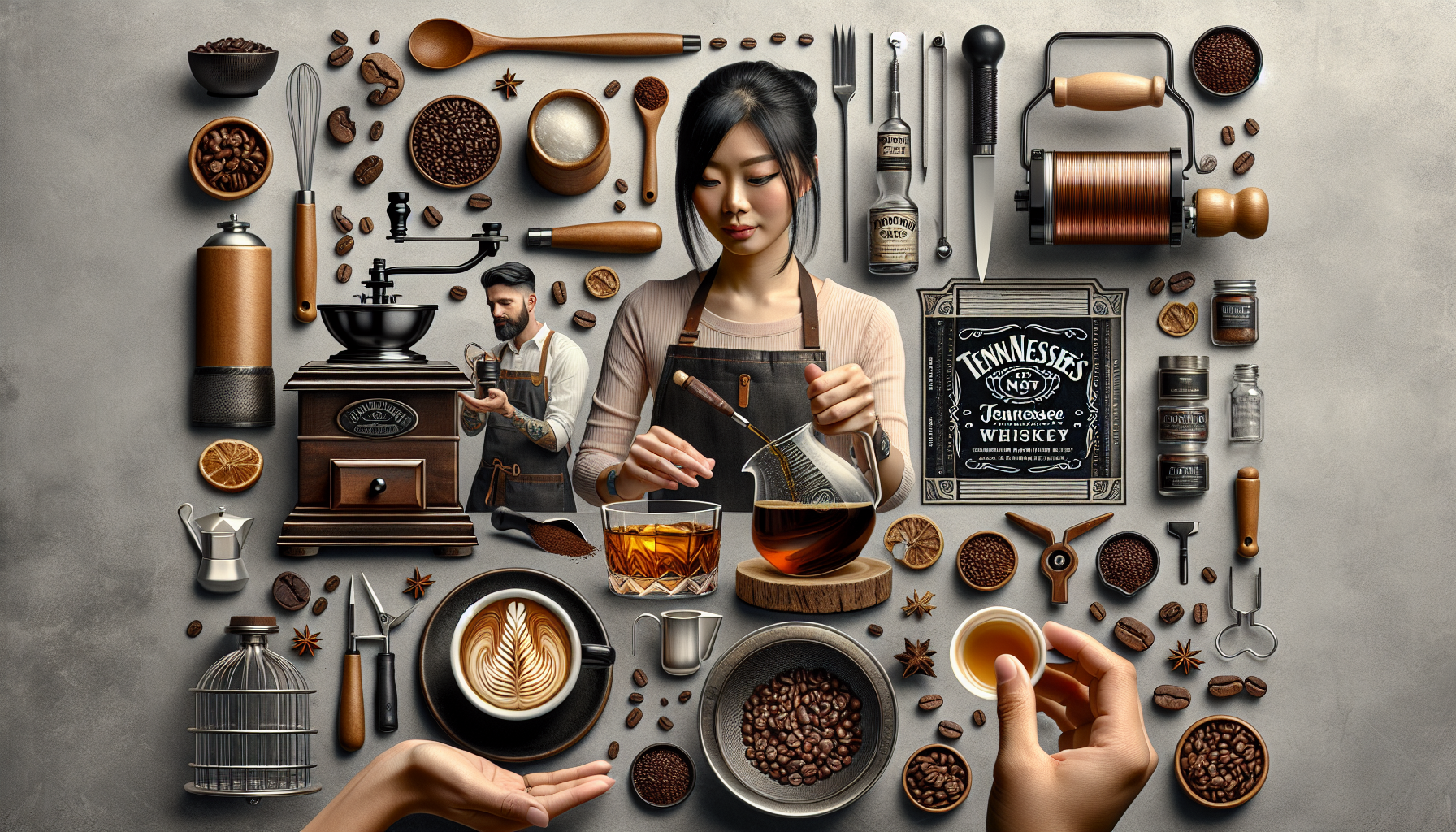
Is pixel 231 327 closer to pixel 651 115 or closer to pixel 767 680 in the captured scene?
pixel 651 115

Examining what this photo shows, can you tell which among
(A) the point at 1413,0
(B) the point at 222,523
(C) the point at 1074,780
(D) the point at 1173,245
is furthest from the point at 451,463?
(A) the point at 1413,0

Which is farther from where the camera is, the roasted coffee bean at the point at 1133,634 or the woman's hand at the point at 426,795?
the roasted coffee bean at the point at 1133,634

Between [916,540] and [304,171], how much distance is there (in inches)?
66.5

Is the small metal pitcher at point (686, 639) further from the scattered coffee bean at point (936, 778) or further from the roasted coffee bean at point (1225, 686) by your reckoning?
the roasted coffee bean at point (1225, 686)

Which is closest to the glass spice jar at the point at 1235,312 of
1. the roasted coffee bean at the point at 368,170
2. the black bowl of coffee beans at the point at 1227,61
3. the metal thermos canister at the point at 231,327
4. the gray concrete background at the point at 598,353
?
the gray concrete background at the point at 598,353

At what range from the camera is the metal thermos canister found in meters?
2.59

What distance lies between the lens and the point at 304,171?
8.68 ft

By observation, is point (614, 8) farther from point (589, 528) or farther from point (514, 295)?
point (589, 528)

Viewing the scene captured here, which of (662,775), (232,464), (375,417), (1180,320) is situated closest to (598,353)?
(375,417)

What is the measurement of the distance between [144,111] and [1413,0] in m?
3.06

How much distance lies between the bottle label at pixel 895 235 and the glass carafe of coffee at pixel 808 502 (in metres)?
0.42

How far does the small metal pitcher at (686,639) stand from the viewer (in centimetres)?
261

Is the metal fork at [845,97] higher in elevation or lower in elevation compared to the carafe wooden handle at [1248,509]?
higher

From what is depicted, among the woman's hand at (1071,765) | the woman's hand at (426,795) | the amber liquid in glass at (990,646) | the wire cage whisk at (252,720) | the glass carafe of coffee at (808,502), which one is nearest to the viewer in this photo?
the woman's hand at (1071,765)
